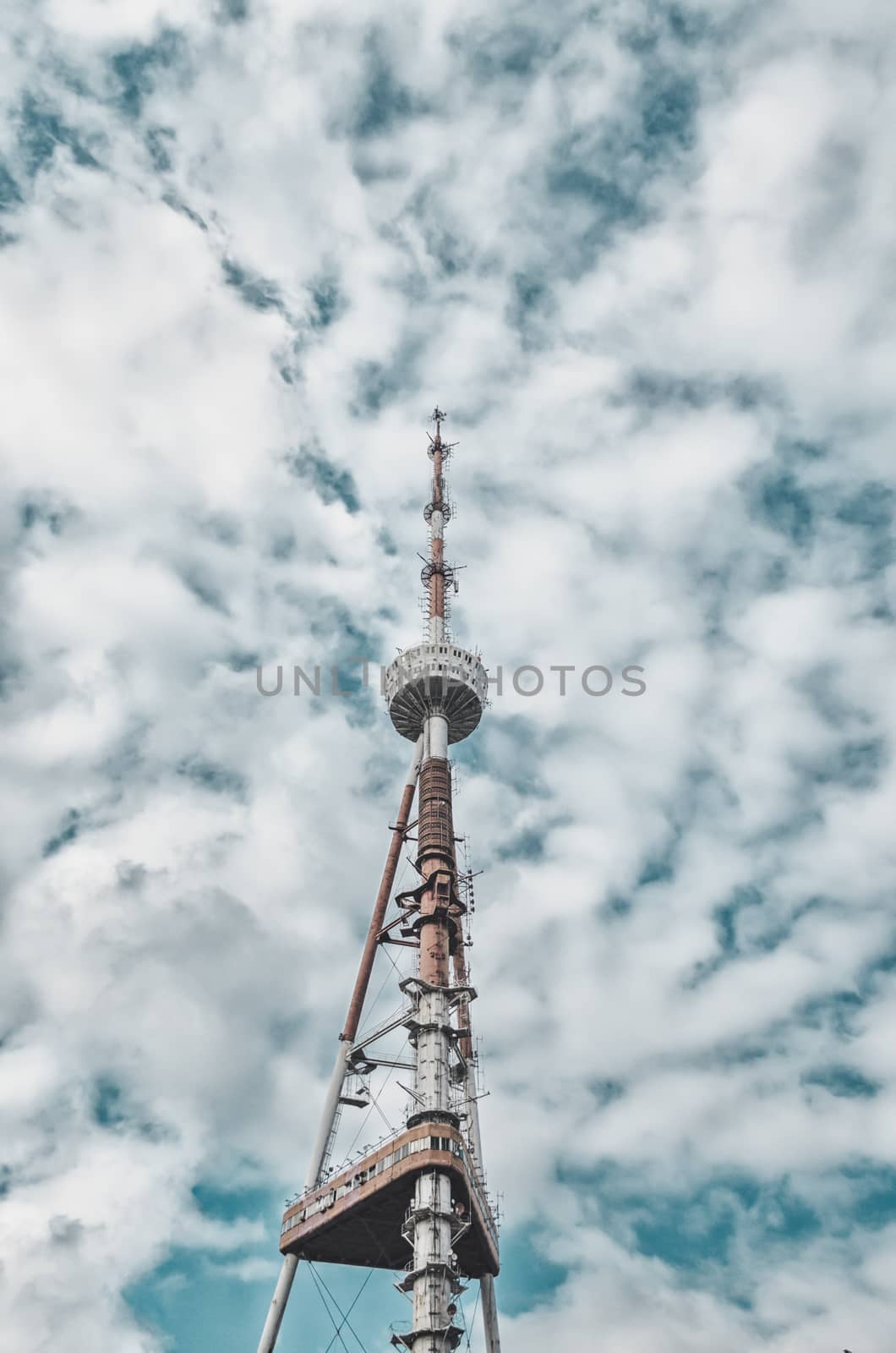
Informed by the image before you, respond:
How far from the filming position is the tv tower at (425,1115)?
2788 inches

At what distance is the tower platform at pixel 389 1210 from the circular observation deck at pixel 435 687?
4087 centimetres

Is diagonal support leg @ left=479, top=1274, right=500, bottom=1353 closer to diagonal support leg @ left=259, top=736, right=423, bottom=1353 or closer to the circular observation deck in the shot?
diagonal support leg @ left=259, top=736, right=423, bottom=1353

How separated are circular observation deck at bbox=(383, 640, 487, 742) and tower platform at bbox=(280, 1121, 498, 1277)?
4087 cm

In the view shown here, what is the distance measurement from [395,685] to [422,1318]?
53.7m

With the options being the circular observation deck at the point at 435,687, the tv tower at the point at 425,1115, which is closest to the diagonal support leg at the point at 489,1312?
the tv tower at the point at 425,1115

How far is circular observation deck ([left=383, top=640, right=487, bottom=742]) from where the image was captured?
106 meters

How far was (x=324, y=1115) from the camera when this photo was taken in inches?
3388

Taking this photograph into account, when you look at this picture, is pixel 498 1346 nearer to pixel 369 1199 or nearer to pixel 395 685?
pixel 369 1199

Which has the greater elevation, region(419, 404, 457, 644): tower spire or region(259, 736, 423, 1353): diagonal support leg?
region(419, 404, 457, 644): tower spire

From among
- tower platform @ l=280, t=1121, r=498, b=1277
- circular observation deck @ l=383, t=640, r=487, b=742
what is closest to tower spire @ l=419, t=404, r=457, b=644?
circular observation deck @ l=383, t=640, r=487, b=742

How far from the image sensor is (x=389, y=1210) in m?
75.2

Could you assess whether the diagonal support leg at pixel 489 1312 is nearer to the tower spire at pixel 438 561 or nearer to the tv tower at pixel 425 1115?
the tv tower at pixel 425 1115

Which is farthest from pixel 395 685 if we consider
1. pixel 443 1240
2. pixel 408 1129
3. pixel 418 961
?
pixel 443 1240

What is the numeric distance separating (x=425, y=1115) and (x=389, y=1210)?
20.8 ft
